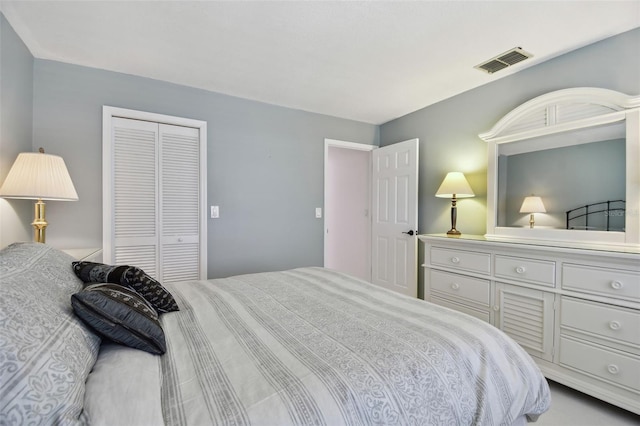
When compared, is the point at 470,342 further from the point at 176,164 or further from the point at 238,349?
the point at 176,164

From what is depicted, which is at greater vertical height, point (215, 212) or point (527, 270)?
point (215, 212)

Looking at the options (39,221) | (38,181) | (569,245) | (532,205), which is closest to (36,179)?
(38,181)

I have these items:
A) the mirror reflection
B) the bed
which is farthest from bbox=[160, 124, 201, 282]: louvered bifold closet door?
the mirror reflection

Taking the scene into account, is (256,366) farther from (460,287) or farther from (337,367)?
(460,287)

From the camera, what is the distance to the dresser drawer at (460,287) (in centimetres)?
236

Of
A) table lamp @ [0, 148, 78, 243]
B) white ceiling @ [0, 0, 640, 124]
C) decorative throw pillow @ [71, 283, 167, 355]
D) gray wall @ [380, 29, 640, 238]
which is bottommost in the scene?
decorative throw pillow @ [71, 283, 167, 355]

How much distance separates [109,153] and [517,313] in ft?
12.0

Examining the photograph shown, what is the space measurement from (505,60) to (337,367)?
107 inches

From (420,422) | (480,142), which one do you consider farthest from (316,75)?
(420,422)

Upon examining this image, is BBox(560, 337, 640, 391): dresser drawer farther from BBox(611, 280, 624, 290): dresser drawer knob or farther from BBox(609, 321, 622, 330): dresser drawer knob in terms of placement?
BBox(611, 280, 624, 290): dresser drawer knob

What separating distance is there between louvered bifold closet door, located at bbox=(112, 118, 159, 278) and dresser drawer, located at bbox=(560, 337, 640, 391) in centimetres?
340

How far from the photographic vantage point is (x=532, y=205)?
2434mm

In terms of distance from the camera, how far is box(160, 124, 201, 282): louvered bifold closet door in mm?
2836

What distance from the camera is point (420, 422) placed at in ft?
2.89
